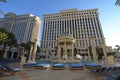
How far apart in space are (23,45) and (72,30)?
165 ft

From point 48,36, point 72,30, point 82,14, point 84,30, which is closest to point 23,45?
point 48,36

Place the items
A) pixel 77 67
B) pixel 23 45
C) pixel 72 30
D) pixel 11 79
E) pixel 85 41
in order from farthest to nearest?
pixel 72 30 < pixel 85 41 < pixel 23 45 < pixel 77 67 < pixel 11 79

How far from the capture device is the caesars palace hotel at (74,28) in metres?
87.4

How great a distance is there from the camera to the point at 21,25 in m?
110

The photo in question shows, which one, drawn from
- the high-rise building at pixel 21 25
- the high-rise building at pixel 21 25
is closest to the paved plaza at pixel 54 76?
the high-rise building at pixel 21 25

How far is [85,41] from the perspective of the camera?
87.2m

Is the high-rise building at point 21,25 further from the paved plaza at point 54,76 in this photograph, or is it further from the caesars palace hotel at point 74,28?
the paved plaza at point 54,76

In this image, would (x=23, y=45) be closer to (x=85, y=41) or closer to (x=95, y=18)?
(x=85, y=41)

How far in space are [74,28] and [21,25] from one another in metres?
60.5

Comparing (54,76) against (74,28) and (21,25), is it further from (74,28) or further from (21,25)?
(21,25)

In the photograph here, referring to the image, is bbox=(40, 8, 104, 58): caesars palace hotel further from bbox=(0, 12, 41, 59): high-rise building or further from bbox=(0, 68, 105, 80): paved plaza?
Answer: bbox=(0, 68, 105, 80): paved plaza

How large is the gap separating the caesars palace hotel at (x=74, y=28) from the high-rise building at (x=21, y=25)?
50.0ft

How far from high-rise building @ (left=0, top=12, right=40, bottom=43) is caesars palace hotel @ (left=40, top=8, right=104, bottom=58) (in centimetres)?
1523

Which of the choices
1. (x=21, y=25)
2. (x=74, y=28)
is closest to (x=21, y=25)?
(x=21, y=25)
